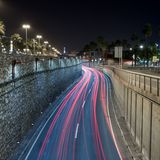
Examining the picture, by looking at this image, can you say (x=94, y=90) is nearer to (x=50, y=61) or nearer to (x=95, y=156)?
(x=50, y=61)

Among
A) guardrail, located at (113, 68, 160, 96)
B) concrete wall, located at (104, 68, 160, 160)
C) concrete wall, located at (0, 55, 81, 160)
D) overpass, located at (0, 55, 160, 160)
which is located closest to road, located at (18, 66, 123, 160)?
overpass, located at (0, 55, 160, 160)

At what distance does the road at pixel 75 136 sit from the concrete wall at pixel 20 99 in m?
1.96

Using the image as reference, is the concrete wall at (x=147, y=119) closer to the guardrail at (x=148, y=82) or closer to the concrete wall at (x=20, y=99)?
the guardrail at (x=148, y=82)

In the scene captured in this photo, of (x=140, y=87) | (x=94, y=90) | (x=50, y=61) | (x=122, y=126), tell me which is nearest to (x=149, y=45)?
(x=94, y=90)

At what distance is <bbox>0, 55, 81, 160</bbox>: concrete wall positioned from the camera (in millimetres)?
29141

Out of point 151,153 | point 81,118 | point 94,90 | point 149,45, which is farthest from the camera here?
point 149,45

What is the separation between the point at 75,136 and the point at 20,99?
28.3 feet

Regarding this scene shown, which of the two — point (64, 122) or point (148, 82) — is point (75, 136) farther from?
point (148, 82)

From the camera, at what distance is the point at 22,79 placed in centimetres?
3641

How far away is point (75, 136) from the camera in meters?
40.3

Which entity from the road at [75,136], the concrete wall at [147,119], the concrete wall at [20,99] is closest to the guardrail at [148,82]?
the concrete wall at [147,119]

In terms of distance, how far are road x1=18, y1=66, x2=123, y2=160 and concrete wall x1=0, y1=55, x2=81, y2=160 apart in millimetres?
1961

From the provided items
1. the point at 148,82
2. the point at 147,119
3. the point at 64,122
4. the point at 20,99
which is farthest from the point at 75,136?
the point at 148,82

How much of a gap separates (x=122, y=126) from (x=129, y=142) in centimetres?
796
